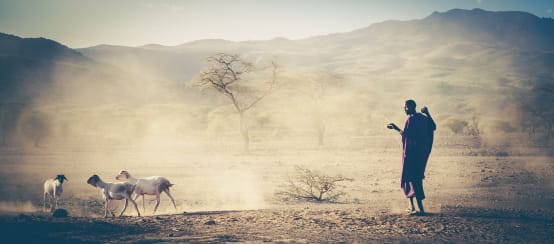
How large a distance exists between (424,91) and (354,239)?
102031mm

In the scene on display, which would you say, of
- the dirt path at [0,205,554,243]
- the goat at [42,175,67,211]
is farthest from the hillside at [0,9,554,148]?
the goat at [42,175,67,211]

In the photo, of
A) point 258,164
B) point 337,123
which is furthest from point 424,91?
point 258,164

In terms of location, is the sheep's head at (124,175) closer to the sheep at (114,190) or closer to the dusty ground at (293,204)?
the sheep at (114,190)

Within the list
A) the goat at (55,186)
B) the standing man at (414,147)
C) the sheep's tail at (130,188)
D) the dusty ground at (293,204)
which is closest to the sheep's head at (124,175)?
the sheep's tail at (130,188)

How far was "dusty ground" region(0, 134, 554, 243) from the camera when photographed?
7.87 metres

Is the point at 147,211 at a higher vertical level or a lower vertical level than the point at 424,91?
lower

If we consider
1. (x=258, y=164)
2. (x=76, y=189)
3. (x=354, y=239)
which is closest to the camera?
(x=354, y=239)

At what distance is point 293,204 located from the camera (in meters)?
12.4

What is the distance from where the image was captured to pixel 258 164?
23.0 metres

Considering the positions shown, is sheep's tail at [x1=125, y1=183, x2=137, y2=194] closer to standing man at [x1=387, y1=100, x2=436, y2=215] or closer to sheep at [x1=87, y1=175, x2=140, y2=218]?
sheep at [x1=87, y1=175, x2=140, y2=218]

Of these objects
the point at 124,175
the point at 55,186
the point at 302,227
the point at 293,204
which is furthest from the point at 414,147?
the point at 55,186

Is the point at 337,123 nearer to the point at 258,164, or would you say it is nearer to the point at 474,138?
the point at 474,138

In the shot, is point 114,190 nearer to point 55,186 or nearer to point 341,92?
point 55,186

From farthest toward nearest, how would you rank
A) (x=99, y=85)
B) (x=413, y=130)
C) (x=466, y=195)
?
(x=99, y=85) < (x=466, y=195) < (x=413, y=130)
